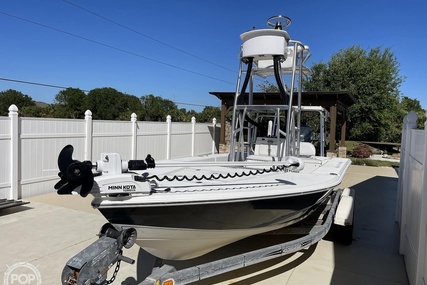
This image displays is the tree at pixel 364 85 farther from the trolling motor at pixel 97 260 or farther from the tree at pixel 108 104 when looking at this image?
the tree at pixel 108 104

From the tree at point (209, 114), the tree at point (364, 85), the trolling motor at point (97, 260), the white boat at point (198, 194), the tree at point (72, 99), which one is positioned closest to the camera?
the trolling motor at point (97, 260)

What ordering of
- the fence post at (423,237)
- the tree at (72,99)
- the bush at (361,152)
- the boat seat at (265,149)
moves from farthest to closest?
1. the tree at (72,99)
2. the bush at (361,152)
3. the boat seat at (265,149)
4. the fence post at (423,237)

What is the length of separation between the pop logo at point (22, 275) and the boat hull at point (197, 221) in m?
1.52

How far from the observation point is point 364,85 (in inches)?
880

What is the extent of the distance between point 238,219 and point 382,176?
10632 millimetres

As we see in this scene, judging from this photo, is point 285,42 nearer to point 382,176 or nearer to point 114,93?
point 382,176

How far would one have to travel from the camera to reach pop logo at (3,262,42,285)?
3.41 m

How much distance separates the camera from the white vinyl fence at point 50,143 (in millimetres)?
6434

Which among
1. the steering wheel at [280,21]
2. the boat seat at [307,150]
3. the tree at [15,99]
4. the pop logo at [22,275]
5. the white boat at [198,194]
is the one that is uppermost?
the tree at [15,99]

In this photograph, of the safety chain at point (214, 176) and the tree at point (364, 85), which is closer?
the safety chain at point (214, 176)

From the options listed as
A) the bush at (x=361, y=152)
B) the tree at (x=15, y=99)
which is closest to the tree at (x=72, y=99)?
the tree at (x=15, y=99)

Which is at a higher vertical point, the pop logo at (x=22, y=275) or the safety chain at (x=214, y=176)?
the safety chain at (x=214, y=176)

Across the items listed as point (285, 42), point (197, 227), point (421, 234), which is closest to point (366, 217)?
point (421, 234)

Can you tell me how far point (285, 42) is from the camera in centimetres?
450
